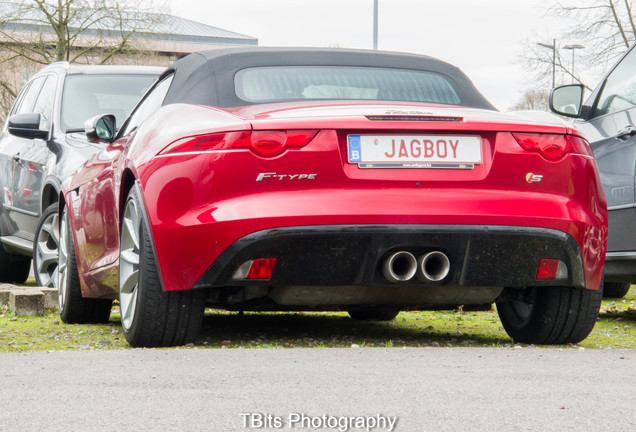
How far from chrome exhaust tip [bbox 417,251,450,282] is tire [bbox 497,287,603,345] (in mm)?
787

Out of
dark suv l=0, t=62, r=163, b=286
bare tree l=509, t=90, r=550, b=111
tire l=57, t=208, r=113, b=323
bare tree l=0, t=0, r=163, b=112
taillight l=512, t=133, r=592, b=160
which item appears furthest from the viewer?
bare tree l=509, t=90, r=550, b=111

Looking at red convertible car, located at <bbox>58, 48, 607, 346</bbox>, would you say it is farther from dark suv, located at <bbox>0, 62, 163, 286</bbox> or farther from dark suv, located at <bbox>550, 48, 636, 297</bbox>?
dark suv, located at <bbox>0, 62, 163, 286</bbox>

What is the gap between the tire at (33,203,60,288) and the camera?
321 inches

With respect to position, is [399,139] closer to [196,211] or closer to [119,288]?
[196,211]

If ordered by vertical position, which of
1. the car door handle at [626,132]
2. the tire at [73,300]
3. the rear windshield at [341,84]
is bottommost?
the tire at [73,300]

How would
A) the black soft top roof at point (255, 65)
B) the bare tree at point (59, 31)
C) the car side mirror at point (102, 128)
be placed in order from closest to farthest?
the black soft top roof at point (255, 65) → the car side mirror at point (102, 128) → the bare tree at point (59, 31)

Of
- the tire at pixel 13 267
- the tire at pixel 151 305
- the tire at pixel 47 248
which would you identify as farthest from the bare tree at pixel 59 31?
the tire at pixel 151 305

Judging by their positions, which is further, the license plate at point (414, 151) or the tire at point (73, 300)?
the tire at point (73, 300)

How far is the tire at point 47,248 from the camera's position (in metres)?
8.15

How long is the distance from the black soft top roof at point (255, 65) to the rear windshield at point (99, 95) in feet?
12.0

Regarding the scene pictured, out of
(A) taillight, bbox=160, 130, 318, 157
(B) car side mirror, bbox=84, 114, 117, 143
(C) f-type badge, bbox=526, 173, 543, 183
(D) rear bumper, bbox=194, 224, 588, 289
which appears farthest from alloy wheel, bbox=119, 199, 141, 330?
(C) f-type badge, bbox=526, 173, 543, 183

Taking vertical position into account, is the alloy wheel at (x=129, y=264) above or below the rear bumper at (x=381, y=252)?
below

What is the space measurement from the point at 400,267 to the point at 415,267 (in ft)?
0.25

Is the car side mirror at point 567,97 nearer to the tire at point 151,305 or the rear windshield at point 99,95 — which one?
the tire at point 151,305
